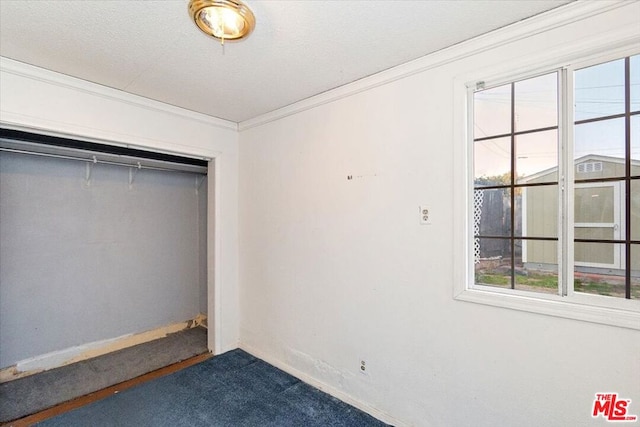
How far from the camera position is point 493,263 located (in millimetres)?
1774

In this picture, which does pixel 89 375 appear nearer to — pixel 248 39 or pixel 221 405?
pixel 221 405

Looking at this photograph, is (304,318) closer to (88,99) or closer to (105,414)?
(105,414)

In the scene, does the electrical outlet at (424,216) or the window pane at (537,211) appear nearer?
the window pane at (537,211)

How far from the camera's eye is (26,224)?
2729mm

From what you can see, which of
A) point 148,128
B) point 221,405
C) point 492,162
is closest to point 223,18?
point 148,128

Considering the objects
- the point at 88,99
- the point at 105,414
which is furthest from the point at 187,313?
the point at 88,99

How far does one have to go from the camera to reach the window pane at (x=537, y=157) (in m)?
1.58

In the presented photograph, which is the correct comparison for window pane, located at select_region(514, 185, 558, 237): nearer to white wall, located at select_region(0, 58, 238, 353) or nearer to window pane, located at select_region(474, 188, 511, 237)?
window pane, located at select_region(474, 188, 511, 237)

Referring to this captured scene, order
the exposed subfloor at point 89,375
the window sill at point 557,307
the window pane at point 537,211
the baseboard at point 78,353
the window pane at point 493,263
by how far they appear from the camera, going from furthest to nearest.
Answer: the baseboard at point 78,353
the exposed subfloor at point 89,375
the window pane at point 493,263
the window pane at point 537,211
the window sill at point 557,307

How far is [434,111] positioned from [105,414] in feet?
10.2

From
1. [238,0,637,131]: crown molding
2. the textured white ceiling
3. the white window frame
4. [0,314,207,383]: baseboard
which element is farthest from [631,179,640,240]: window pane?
[0,314,207,383]: baseboard

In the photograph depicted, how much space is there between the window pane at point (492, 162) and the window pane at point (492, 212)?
6 cm

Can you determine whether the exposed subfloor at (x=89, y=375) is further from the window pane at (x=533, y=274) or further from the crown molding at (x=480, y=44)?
the window pane at (x=533, y=274)

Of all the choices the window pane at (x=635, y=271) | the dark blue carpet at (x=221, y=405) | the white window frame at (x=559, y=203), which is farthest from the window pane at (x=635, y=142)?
the dark blue carpet at (x=221, y=405)
